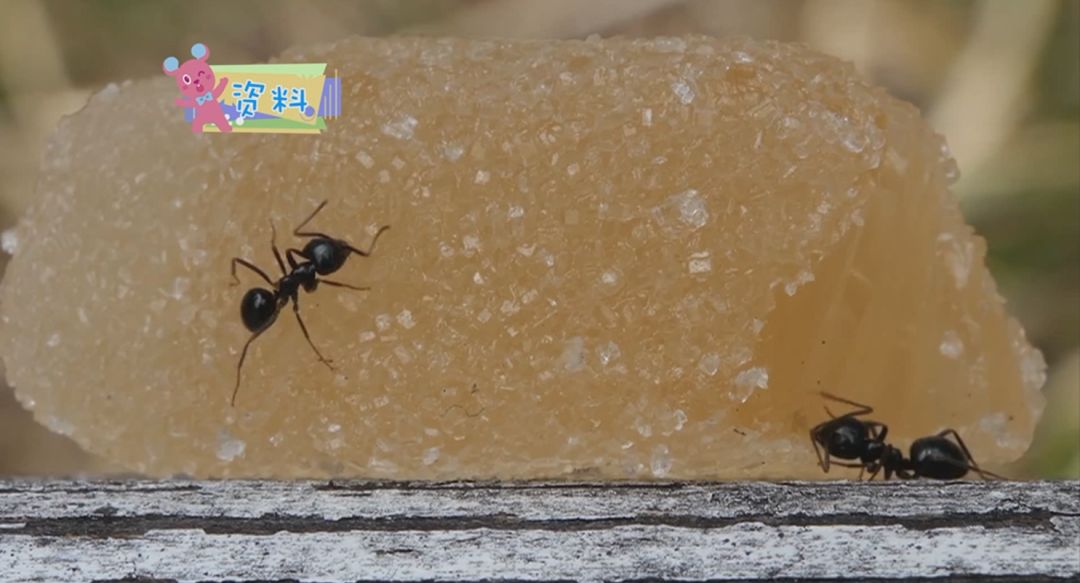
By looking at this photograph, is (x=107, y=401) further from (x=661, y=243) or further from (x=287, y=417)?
(x=661, y=243)

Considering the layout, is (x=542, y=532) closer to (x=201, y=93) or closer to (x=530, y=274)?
(x=530, y=274)

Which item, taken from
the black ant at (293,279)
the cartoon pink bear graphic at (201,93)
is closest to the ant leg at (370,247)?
the black ant at (293,279)

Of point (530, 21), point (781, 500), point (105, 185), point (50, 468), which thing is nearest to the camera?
point (781, 500)

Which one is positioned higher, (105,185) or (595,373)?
(105,185)

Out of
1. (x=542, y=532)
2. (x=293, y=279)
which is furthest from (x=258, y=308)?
(x=542, y=532)

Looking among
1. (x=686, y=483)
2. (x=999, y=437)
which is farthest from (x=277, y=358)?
(x=999, y=437)

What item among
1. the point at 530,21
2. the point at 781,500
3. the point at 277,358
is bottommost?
the point at 781,500

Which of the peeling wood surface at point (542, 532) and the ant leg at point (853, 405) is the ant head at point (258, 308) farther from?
the ant leg at point (853, 405)
